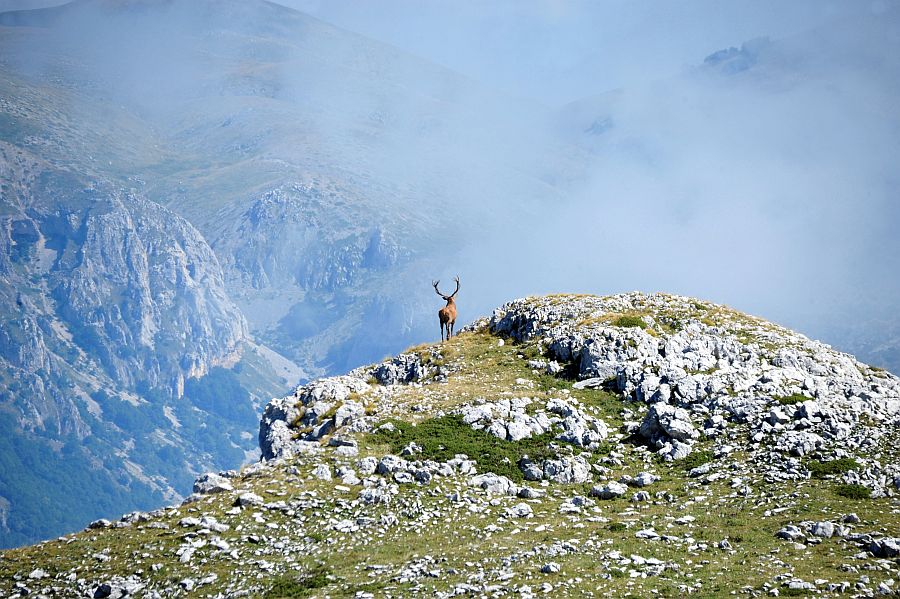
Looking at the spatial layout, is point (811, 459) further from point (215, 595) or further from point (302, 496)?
point (215, 595)

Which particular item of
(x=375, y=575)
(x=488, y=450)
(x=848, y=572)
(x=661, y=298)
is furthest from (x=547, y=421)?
(x=661, y=298)

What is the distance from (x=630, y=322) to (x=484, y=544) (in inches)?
1090

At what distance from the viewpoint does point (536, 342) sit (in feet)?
174

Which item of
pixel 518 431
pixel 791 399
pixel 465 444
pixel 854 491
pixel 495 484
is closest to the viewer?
pixel 854 491

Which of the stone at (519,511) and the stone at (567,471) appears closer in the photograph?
the stone at (519,511)

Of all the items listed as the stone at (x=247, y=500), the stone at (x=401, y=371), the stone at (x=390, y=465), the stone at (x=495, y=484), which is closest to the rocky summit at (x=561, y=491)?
the stone at (x=247, y=500)

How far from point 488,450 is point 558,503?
565 cm

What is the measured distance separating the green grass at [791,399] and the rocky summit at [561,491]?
137 mm

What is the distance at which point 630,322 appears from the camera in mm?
50594

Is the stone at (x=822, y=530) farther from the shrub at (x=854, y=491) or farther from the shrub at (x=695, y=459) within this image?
the shrub at (x=695, y=459)

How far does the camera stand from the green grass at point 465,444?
34906 millimetres

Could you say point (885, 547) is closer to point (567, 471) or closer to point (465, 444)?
point (567, 471)

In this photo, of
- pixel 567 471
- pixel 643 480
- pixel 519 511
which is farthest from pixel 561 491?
pixel 643 480

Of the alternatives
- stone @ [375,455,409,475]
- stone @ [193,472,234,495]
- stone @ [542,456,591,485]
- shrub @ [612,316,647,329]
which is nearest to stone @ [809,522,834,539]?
stone @ [542,456,591,485]
